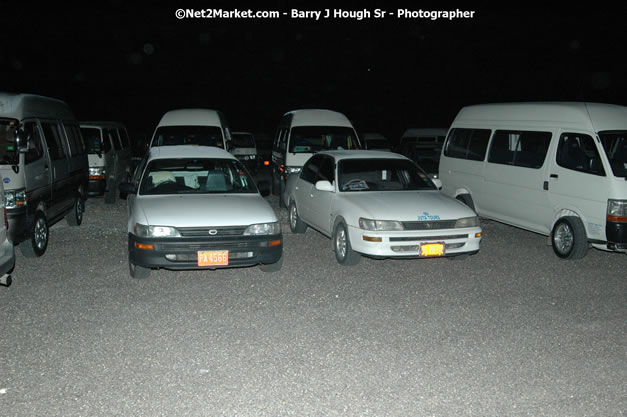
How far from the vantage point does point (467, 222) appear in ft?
26.1

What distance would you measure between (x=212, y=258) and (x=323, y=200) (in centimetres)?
267

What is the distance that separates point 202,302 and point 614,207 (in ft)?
17.5

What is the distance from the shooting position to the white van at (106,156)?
1359 cm

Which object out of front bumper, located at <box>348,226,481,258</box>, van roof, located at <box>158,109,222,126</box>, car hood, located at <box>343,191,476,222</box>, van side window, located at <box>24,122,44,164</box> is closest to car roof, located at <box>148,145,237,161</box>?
van side window, located at <box>24,122,44,164</box>

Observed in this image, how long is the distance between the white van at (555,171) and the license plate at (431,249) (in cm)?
217

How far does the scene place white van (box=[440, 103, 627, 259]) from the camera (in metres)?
8.20

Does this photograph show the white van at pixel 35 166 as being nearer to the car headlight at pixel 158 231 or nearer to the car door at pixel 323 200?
the car headlight at pixel 158 231

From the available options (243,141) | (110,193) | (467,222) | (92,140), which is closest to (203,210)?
(467,222)

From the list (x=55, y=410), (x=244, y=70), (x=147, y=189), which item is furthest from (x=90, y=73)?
(x=55, y=410)

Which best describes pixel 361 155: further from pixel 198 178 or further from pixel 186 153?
pixel 186 153

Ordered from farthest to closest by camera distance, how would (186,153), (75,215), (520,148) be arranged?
(75,215) < (520,148) < (186,153)

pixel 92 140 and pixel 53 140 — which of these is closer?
pixel 53 140

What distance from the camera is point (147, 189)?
26.4 feet

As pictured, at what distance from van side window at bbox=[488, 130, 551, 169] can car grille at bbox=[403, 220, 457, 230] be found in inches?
93.3
